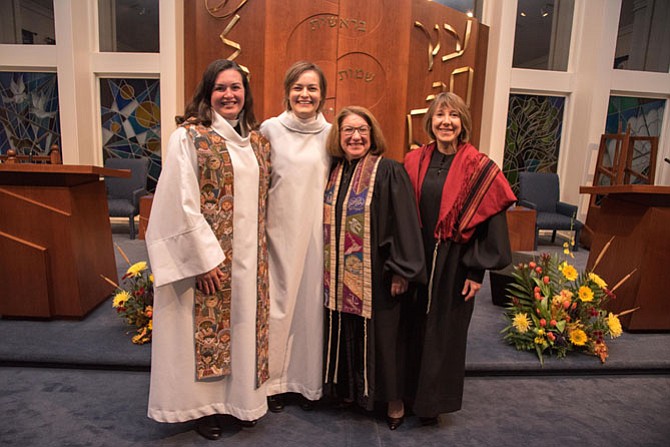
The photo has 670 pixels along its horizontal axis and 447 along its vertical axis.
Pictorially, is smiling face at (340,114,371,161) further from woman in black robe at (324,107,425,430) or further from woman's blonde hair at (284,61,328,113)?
woman's blonde hair at (284,61,328,113)

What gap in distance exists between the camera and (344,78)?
4.34 meters

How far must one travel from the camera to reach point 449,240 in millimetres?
1995

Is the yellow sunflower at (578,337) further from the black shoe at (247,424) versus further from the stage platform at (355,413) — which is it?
the black shoe at (247,424)

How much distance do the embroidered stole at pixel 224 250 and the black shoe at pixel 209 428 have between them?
24 centimetres

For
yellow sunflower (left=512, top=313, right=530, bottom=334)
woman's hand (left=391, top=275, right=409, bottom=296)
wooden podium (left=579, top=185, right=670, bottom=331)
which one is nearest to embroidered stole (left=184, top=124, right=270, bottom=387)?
woman's hand (left=391, top=275, right=409, bottom=296)

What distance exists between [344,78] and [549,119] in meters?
3.55

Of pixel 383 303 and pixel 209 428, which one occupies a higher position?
pixel 383 303

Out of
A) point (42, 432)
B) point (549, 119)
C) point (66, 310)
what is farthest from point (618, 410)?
point (549, 119)

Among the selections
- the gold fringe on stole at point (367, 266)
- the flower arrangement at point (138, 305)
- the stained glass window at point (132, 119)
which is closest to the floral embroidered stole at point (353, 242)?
the gold fringe on stole at point (367, 266)

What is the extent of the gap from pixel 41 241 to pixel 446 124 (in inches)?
99.3

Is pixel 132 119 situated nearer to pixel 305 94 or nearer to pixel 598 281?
pixel 305 94

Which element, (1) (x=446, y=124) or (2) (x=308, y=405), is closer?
(1) (x=446, y=124)

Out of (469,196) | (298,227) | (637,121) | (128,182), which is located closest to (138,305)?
(298,227)

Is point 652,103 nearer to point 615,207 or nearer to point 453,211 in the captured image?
point 615,207
